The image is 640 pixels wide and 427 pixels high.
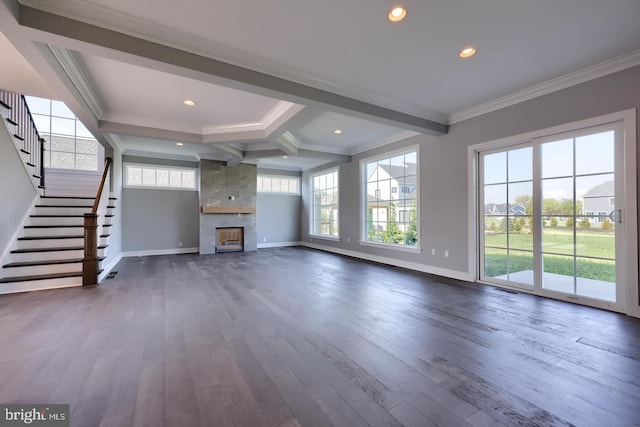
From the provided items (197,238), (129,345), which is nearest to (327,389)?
(129,345)

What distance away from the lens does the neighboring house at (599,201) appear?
10.1ft

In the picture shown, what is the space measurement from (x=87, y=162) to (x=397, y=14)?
8342mm

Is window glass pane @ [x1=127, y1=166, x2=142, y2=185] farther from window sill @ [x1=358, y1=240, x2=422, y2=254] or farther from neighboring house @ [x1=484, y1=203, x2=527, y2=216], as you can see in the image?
neighboring house @ [x1=484, y1=203, x2=527, y2=216]

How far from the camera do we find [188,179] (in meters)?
7.75

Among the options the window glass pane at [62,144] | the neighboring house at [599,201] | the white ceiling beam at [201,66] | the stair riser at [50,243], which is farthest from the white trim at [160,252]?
the neighboring house at [599,201]

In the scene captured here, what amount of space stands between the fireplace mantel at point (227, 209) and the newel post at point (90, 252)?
10.6ft

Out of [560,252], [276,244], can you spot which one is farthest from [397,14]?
[276,244]

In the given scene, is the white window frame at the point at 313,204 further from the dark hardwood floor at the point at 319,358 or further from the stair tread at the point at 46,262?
the stair tread at the point at 46,262

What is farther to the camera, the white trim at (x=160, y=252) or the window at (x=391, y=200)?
the white trim at (x=160, y=252)

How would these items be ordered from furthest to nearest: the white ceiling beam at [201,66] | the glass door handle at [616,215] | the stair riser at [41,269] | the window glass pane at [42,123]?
the window glass pane at [42,123] < the stair riser at [41,269] < the glass door handle at [616,215] < the white ceiling beam at [201,66]

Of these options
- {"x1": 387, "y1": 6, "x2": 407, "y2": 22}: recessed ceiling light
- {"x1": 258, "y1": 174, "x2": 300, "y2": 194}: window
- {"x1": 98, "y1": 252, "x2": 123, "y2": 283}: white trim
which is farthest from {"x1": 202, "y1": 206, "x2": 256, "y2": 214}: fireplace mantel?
{"x1": 387, "y1": 6, "x2": 407, "y2": 22}: recessed ceiling light

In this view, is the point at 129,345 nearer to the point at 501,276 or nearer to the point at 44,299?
the point at 44,299

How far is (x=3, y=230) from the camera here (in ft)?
12.6

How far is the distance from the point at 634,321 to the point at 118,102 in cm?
693
